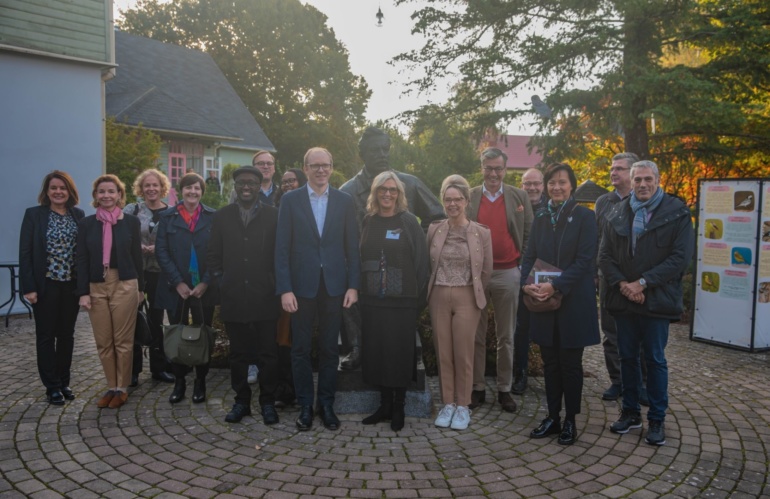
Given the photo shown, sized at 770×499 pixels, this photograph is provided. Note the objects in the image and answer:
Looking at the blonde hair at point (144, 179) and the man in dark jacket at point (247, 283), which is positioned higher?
the blonde hair at point (144, 179)

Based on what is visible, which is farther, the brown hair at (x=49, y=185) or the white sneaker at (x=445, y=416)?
the brown hair at (x=49, y=185)

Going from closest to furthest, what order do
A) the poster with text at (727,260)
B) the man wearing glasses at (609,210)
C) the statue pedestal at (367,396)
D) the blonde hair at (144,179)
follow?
the statue pedestal at (367,396), the man wearing glasses at (609,210), the blonde hair at (144,179), the poster with text at (727,260)

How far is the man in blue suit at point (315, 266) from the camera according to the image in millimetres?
4551

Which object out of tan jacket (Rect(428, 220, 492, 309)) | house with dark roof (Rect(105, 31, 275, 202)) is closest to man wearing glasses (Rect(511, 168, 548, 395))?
tan jacket (Rect(428, 220, 492, 309))

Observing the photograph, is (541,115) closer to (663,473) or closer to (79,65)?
(79,65)

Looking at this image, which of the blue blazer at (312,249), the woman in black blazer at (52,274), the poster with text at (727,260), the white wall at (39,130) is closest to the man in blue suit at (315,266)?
the blue blazer at (312,249)

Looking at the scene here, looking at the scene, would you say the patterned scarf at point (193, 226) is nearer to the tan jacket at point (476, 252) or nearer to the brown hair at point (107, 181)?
the brown hair at point (107, 181)

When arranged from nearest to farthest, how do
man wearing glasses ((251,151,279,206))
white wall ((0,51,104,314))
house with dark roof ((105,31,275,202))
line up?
man wearing glasses ((251,151,279,206)), white wall ((0,51,104,314)), house with dark roof ((105,31,275,202))

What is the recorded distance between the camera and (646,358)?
14.4ft

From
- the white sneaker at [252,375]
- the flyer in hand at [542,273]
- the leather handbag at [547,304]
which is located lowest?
the white sneaker at [252,375]

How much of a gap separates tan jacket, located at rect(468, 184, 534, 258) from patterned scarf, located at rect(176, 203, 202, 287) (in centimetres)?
245

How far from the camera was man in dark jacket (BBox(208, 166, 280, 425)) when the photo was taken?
4645 millimetres

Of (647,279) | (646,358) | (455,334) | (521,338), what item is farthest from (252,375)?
(647,279)

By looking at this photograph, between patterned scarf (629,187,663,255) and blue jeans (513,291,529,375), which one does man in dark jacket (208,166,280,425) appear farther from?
patterned scarf (629,187,663,255)
